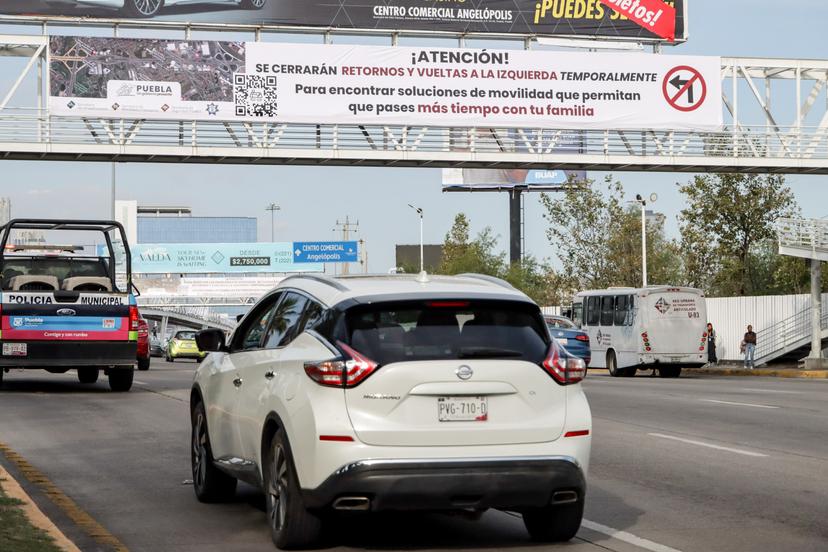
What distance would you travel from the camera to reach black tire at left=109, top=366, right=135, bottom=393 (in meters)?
25.0

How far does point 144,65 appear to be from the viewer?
38719 mm

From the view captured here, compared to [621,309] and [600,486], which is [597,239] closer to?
[621,309]

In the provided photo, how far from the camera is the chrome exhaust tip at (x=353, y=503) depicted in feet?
25.7

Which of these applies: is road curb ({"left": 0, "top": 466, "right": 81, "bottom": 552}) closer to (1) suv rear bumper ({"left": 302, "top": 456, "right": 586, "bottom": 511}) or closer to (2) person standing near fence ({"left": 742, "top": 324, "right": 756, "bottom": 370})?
(1) suv rear bumper ({"left": 302, "top": 456, "right": 586, "bottom": 511})

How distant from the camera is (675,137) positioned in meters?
42.2

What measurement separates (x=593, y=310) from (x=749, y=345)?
5.50m

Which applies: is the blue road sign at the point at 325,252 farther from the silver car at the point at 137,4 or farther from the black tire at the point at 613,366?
the silver car at the point at 137,4

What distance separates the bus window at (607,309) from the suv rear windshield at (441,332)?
122 feet

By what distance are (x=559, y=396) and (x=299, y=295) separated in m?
1.92

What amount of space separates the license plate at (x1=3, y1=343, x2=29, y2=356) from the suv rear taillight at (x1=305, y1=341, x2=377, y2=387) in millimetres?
16691

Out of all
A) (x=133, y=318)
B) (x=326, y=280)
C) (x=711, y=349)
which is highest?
(x=326, y=280)

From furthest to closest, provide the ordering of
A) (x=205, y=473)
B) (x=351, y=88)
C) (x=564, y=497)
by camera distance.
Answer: (x=351, y=88) → (x=205, y=473) → (x=564, y=497)

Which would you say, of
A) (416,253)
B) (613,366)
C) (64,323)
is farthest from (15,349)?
(416,253)

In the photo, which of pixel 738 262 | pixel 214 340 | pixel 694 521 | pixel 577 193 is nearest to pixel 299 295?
pixel 214 340
